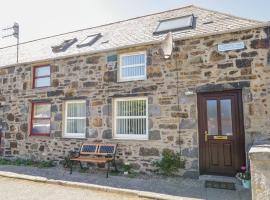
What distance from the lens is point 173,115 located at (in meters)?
6.96

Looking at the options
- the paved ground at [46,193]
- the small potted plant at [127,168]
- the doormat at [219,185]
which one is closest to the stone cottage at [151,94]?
the small potted plant at [127,168]

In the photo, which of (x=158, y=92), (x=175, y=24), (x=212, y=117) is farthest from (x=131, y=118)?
(x=175, y=24)

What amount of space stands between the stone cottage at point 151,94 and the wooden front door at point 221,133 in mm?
27

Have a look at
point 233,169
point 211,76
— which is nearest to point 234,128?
point 233,169

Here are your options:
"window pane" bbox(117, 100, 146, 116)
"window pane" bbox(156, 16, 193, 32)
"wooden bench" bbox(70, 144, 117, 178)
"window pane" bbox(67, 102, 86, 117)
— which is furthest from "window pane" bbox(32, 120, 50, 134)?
"window pane" bbox(156, 16, 193, 32)

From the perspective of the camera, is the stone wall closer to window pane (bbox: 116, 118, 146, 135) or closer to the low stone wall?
window pane (bbox: 116, 118, 146, 135)

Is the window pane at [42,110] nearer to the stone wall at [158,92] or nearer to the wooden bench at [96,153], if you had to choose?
the stone wall at [158,92]

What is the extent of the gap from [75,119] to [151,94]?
3.25 m

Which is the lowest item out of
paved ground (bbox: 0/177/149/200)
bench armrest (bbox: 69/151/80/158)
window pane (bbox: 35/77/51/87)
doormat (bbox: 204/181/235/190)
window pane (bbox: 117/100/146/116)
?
paved ground (bbox: 0/177/149/200)

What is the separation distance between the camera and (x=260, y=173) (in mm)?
3514

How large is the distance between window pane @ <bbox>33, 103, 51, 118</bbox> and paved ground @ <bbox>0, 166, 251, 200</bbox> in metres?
2.32

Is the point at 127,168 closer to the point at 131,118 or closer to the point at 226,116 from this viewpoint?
the point at 131,118

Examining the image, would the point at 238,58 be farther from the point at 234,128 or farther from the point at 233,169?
→ the point at 233,169

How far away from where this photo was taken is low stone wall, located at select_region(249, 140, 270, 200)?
135 inches
